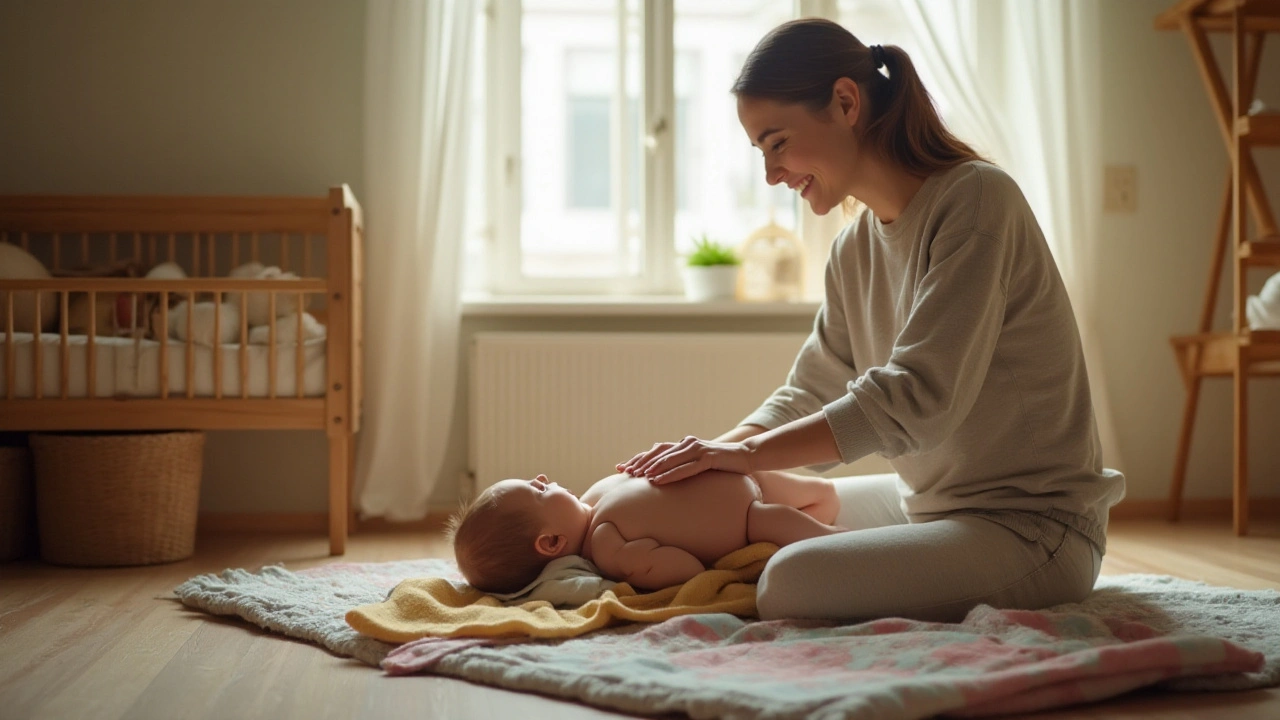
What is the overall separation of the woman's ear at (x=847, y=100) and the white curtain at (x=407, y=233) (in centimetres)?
150

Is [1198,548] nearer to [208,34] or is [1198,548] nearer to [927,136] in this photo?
[927,136]

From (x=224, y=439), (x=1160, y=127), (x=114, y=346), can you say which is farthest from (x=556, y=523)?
(x=1160, y=127)

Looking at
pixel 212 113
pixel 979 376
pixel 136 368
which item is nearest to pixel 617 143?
pixel 212 113

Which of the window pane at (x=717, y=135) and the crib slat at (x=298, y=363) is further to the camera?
the window pane at (x=717, y=135)

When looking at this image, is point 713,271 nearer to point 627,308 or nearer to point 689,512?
point 627,308

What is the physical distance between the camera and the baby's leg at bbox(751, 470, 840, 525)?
6.02 feet

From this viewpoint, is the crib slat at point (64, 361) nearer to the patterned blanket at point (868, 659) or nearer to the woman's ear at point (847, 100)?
the patterned blanket at point (868, 659)

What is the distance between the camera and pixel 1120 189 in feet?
10.6

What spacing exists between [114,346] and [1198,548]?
95.1 inches

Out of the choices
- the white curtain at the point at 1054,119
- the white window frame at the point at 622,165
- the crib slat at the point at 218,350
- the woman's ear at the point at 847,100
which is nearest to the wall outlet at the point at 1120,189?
the white curtain at the point at 1054,119

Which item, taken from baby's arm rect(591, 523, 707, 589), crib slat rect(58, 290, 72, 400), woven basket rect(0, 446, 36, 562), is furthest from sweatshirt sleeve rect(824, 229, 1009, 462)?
woven basket rect(0, 446, 36, 562)

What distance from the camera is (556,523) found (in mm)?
1733

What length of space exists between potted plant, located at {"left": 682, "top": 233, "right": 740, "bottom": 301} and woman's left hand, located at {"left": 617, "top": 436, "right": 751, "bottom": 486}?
4.69ft

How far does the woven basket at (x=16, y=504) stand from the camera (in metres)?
2.50
